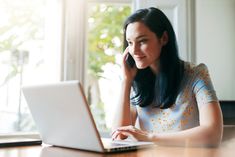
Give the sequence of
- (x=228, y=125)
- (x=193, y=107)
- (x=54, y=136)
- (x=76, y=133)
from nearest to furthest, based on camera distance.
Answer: (x=76, y=133) → (x=54, y=136) → (x=193, y=107) → (x=228, y=125)

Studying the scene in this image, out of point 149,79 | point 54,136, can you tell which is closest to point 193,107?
point 149,79

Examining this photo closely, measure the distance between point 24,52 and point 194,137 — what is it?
1.51 meters

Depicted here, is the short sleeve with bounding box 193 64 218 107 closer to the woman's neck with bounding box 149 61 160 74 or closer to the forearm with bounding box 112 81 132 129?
the woman's neck with bounding box 149 61 160 74

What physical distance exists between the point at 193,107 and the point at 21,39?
138cm

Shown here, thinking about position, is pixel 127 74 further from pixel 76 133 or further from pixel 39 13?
pixel 39 13

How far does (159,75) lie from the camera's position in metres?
1.60

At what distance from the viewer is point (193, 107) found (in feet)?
4.86

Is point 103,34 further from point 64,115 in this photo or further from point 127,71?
point 64,115

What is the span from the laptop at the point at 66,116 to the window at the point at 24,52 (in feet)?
4.32

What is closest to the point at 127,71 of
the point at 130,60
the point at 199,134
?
the point at 130,60

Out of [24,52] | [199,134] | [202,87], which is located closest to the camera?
[199,134]

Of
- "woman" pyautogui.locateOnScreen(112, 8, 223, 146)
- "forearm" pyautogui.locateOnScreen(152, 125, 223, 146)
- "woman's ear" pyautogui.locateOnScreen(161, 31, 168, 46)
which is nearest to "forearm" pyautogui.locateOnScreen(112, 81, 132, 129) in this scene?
"woman" pyautogui.locateOnScreen(112, 8, 223, 146)

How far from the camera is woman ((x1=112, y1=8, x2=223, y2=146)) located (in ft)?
4.84

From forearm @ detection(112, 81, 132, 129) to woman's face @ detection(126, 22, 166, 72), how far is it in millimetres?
131
